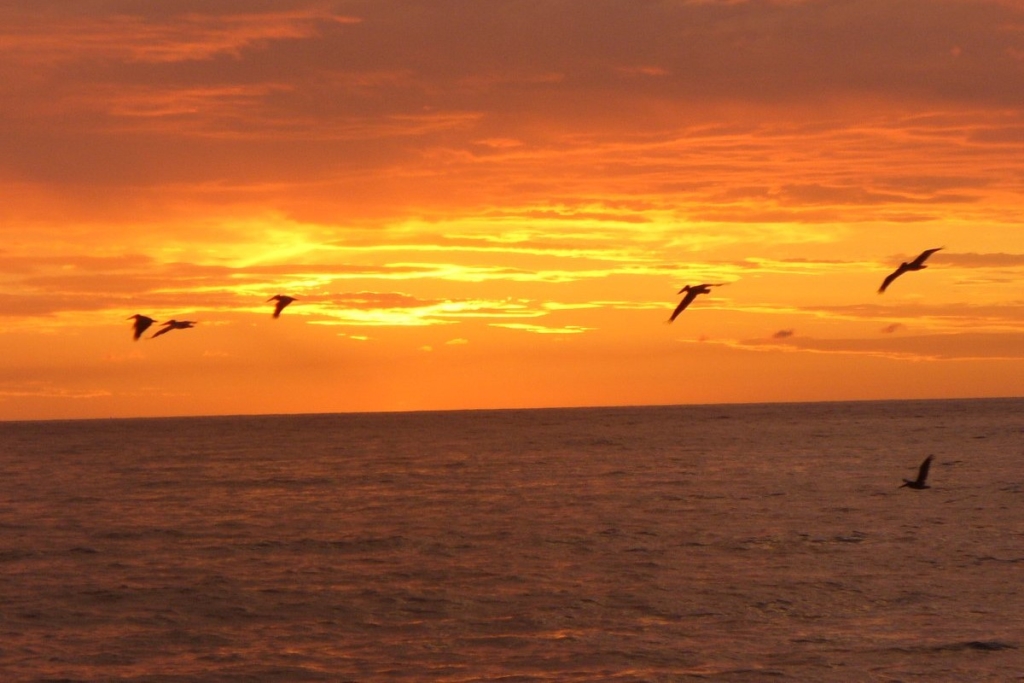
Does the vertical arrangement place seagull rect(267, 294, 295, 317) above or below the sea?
above

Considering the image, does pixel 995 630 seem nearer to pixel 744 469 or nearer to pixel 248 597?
pixel 248 597

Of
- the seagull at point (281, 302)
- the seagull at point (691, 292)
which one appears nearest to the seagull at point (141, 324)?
the seagull at point (281, 302)

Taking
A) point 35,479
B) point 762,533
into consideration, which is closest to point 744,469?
point 762,533

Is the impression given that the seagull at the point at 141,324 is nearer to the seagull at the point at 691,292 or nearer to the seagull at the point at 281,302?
Result: the seagull at the point at 281,302

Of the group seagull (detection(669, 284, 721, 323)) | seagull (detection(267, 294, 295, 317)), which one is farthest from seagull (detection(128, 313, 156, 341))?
seagull (detection(669, 284, 721, 323))

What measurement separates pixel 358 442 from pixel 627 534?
128601 millimetres

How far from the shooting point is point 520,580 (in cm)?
4519

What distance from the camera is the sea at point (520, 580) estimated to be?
107ft

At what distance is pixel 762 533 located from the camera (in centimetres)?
5859

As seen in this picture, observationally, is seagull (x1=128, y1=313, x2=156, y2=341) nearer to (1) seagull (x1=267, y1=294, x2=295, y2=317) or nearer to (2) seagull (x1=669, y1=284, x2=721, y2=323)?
(1) seagull (x1=267, y1=294, x2=295, y2=317)

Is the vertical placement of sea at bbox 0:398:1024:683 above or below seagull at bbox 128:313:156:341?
below

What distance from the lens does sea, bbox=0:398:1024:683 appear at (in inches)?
1283

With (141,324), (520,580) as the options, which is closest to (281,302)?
(141,324)

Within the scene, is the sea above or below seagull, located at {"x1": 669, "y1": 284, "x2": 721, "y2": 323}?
below
